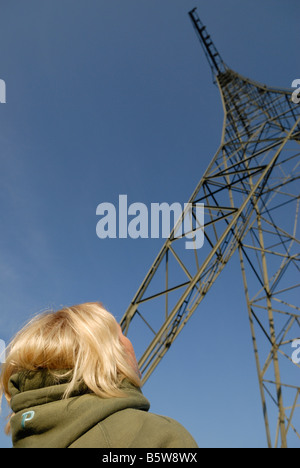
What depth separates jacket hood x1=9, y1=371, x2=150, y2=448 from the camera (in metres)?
1.13

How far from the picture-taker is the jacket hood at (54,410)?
1135 millimetres

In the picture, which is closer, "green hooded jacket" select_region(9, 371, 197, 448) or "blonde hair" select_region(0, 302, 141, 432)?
"green hooded jacket" select_region(9, 371, 197, 448)

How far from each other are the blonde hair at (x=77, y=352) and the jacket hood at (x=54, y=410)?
0.03 metres

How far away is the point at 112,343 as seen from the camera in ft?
4.57

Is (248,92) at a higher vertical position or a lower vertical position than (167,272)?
higher

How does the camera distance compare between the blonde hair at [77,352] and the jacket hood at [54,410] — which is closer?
the jacket hood at [54,410]

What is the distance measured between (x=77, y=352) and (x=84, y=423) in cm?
27

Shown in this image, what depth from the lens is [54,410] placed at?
3.88 ft

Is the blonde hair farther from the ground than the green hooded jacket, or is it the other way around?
the blonde hair

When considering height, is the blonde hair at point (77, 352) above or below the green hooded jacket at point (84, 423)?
above

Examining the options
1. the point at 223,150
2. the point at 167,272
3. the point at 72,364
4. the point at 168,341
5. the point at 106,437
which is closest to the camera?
the point at 106,437

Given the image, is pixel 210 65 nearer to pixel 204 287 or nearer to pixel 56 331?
pixel 204 287
